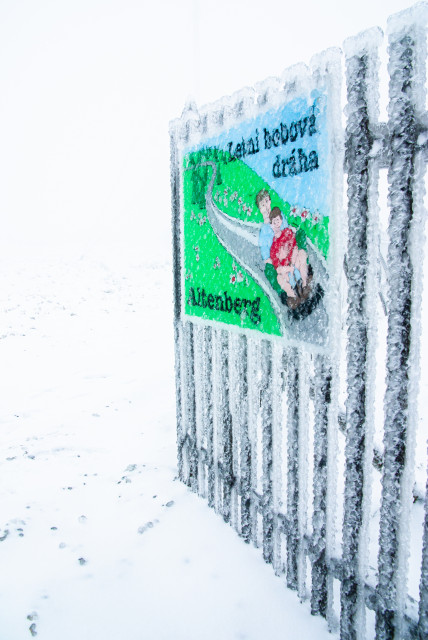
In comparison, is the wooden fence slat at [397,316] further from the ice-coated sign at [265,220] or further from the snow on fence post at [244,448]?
the snow on fence post at [244,448]

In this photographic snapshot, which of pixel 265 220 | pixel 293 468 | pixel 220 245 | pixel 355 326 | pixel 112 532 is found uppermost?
pixel 265 220

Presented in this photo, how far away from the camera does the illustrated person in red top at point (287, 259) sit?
1.98 metres

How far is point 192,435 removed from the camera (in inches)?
128

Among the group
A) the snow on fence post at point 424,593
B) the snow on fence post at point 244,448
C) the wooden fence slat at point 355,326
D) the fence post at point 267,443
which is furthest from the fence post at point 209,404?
the snow on fence post at point 424,593

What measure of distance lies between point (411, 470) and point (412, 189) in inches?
44.2

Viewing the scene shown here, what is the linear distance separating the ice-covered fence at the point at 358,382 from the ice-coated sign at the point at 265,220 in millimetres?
82

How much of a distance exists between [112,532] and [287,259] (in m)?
2.24

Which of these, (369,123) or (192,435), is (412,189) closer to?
(369,123)

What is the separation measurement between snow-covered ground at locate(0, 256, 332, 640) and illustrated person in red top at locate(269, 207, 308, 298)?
1747mm

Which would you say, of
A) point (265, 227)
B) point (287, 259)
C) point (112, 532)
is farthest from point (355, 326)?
point (112, 532)

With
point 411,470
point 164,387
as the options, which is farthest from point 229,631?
point 164,387

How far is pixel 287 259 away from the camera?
2.05 meters

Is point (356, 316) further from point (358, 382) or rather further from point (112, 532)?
point (112, 532)

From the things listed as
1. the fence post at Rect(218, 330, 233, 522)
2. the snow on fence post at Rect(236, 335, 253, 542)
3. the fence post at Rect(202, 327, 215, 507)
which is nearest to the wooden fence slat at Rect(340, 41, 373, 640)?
the snow on fence post at Rect(236, 335, 253, 542)
